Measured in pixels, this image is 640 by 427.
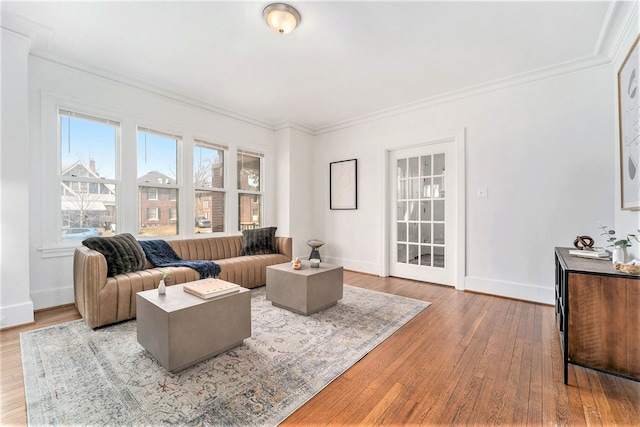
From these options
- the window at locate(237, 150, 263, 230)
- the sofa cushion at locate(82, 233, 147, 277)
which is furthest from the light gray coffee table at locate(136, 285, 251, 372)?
the window at locate(237, 150, 263, 230)

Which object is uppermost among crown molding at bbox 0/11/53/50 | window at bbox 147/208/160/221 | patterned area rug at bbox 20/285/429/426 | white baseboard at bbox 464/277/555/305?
crown molding at bbox 0/11/53/50

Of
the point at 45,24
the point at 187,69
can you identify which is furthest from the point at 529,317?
the point at 45,24

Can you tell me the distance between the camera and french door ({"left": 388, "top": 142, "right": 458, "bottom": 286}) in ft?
13.3

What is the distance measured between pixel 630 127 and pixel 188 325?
3.75 m

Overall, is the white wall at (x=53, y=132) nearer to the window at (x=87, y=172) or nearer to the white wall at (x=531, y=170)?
the window at (x=87, y=172)

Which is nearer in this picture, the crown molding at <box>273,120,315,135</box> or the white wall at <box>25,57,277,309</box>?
the white wall at <box>25,57,277,309</box>

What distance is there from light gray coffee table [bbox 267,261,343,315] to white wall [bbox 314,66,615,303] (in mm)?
1966

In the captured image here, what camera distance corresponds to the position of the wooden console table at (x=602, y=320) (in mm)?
1697

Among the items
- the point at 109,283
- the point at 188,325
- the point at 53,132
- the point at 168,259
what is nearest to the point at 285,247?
the point at 168,259

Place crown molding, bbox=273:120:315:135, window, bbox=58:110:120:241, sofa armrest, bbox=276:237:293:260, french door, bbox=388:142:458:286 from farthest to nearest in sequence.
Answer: crown molding, bbox=273:120:315:135, sofa armrest, bbox=276:237:293:260, french door, bbox=388:142:458:286, window, bbox=58:110:120:241

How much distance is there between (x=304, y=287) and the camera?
2818mm

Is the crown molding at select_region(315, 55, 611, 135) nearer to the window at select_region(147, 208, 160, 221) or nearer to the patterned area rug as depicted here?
the patterned area rug

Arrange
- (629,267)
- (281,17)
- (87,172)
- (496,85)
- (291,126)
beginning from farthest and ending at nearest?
1. (291,126)
2. (496,85)
3. (87,172)
4. (281,17)
5. (629,267)

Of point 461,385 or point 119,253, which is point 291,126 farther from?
point 461,385
